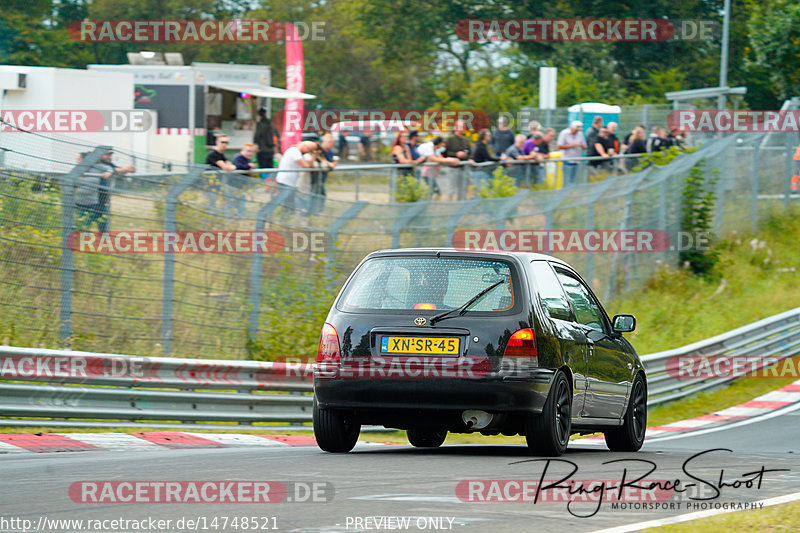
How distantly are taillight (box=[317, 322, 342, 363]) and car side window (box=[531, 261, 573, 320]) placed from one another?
58.6 inches

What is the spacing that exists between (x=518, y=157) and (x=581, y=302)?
1296 centimetres

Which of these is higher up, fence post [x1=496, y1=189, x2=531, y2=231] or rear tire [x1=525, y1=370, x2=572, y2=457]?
fence post [x1=496, y1=189, x2=531, y2=231]

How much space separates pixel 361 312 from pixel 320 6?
77734mm

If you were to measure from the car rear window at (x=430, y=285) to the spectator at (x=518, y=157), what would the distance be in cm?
1217

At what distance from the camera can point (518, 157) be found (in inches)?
928

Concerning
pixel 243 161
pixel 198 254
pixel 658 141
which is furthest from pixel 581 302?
pixel 658 141

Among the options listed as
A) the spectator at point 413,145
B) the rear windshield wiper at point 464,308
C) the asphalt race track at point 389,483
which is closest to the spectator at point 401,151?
the spectator at point 413,145

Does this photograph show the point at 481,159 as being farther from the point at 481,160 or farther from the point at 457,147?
the point at 457,147

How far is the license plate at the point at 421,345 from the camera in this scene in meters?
9.23

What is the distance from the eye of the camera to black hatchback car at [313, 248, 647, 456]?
9188 millimetres

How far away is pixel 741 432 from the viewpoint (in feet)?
51.6

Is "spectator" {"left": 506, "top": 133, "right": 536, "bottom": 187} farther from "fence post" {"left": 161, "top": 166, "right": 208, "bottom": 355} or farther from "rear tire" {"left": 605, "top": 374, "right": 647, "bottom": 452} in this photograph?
"rear tire" {"left": 605, "top": 374, "right": 647, "bottom": 452}

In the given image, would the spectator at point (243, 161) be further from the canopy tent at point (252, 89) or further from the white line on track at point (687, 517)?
the canopy tent at point (252, 89)

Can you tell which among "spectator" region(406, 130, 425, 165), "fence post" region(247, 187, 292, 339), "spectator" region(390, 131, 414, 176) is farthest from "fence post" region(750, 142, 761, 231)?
"fence post" region(247, 187, 292, 339)
